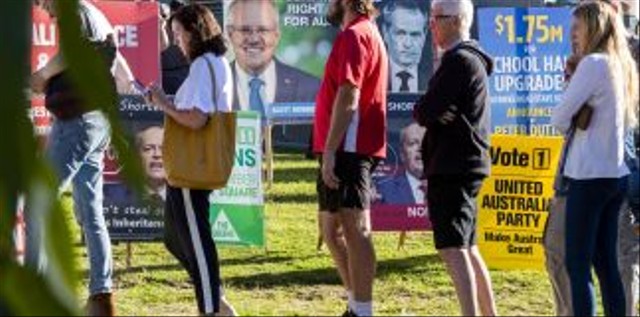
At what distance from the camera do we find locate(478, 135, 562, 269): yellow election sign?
7902mm

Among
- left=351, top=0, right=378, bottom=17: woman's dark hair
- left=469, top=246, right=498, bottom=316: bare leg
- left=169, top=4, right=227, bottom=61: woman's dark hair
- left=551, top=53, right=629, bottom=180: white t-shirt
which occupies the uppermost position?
left=351, top=0, right=378, bottom=17: woman's dark hair

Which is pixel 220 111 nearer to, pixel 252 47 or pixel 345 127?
pixel 345 127

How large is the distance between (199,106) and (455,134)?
3.51ft

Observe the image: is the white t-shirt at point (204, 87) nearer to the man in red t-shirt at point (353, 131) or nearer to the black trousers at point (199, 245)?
the black trousers at point (199, 245)

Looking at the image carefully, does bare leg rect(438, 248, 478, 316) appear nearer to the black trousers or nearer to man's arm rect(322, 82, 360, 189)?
man's arm rect(322, 82, 360, 189)

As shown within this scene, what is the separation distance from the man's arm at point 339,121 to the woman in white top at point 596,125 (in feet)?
3.07

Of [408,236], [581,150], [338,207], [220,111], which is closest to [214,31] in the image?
[220,111]

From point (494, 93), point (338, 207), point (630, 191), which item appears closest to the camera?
point (630, 191)

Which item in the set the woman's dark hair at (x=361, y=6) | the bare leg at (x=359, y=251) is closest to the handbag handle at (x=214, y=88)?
the woman's dark hair at (x=361, y=6)

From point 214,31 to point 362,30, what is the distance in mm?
632

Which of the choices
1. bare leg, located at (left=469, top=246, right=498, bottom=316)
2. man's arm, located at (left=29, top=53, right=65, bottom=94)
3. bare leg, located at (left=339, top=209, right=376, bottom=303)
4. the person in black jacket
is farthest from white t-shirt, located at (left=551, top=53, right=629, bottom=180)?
man's arm, located at (left=29, top=53, right=65, bottom=94)

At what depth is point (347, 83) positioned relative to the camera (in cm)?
584

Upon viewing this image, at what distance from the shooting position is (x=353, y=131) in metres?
6.03

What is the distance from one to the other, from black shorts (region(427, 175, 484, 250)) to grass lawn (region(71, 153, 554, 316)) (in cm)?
150
